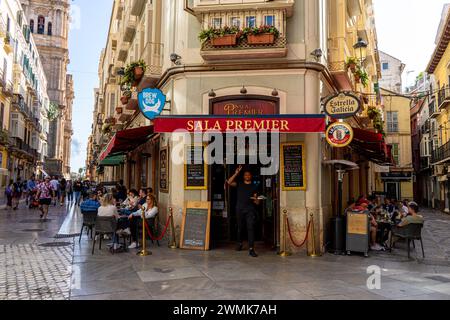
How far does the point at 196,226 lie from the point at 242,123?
9.29ft

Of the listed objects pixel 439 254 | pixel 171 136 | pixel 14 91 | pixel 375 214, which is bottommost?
pixel 439 254

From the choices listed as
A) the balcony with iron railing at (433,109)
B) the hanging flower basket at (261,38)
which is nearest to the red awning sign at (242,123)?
the hanging flower basket at (261,38)

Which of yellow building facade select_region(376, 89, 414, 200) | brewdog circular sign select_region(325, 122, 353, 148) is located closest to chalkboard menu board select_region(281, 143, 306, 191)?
brewdog circular sign select_region(325, 122, 353, 148)

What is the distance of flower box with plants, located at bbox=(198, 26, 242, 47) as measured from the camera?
9.36 m

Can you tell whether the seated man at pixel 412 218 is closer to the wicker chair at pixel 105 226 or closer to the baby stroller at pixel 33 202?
the wicker chair at pixel 105 226

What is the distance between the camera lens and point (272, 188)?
33.2ft

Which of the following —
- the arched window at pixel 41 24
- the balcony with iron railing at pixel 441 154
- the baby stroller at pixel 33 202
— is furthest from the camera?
the arched window at pixel 41 24

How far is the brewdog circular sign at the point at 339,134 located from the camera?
357 inches

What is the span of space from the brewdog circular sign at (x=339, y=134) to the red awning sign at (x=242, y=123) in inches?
45.7

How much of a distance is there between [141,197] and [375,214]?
23.0 feet
